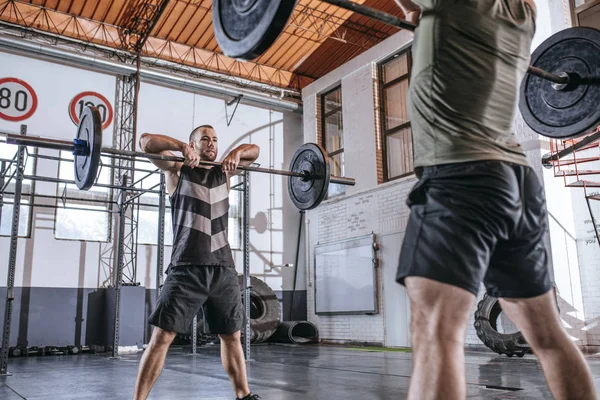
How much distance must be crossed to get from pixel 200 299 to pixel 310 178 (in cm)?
101

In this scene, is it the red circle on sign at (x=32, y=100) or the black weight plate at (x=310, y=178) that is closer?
the black weight plate at (x=310, y=178)

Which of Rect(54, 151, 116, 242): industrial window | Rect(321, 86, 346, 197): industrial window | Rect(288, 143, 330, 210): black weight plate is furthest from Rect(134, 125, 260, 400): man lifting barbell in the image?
Rect(321, 86, 346, 197): industrial window

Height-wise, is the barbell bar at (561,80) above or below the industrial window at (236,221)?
below

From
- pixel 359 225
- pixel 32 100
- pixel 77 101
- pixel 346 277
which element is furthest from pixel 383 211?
pixel 32 100

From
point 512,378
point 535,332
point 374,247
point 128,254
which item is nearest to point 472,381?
point 512,378

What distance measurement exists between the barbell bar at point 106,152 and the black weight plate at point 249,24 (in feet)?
3.39

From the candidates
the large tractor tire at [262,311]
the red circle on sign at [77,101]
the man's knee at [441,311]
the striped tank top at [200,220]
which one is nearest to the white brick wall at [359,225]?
the large tractor tire at [262,311]

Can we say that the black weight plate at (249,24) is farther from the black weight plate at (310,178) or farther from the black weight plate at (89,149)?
the black weight plate at (310,178)

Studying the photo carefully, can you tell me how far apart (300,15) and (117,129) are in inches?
127

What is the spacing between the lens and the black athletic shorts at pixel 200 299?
2.18m

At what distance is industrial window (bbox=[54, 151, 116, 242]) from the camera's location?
723cm

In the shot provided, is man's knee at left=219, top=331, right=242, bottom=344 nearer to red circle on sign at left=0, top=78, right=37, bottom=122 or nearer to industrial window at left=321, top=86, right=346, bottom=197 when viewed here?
red circle on sign at left=0, top=78, right=37, bottom=122

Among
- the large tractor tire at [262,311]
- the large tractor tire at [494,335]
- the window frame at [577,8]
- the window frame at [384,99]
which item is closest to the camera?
the large tractor tire at [494,335]

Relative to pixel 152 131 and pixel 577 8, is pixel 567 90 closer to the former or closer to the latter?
pixel 577 8
